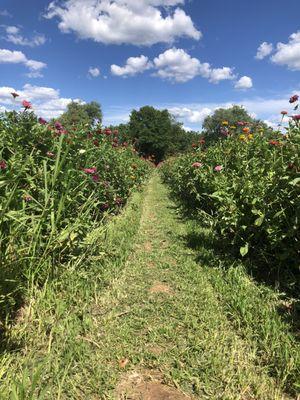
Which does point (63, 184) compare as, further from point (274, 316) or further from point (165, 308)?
point (274, 316)

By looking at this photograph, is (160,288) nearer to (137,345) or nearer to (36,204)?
(137,345)

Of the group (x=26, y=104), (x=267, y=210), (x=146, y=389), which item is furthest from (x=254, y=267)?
(x=26, y=104)

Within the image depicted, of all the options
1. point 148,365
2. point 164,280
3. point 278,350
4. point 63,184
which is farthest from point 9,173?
point 278,350

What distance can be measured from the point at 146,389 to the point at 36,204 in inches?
73.8

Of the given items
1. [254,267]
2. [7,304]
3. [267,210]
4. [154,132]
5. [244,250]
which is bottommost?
[254,267]

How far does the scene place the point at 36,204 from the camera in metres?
3.45

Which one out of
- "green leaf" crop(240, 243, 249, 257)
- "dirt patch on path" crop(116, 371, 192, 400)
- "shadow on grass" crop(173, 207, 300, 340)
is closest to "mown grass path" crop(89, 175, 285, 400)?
"dirt patch on path" crop(116, 371, 192, 400)

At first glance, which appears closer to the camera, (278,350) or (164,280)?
(278,350)

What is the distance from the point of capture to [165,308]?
3.45m

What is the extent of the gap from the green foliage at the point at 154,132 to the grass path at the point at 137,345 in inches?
2118

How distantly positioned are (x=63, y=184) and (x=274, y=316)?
2.23 metres

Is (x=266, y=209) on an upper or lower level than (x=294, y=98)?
lower

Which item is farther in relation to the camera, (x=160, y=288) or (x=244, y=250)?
(x=244, y=250)

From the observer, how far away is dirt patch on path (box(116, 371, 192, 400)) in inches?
91.4
